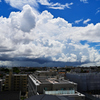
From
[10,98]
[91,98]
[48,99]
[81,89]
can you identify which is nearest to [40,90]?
[48,99]

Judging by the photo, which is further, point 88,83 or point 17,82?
point 17,82

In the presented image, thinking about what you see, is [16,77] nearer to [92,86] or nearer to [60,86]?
[92,86]

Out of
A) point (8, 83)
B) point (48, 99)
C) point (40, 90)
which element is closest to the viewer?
point (48, 99)

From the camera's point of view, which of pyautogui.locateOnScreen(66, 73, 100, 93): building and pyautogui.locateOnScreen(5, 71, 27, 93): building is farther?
pyautogui.locateOnScreen(5, 71, 27, 93): building

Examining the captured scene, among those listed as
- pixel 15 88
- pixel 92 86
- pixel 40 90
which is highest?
pixel 40 90

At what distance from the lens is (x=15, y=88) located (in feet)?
174

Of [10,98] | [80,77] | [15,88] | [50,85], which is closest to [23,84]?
[15,88]

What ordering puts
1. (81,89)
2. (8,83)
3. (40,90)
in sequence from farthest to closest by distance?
(8,83), (81,89), (40,90)

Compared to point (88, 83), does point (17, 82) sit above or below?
below

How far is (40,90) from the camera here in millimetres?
21250

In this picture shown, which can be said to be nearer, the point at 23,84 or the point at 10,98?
the point at 10,98

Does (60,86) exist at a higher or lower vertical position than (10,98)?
higher

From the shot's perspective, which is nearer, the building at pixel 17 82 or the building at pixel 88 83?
the building at pixel 88 83

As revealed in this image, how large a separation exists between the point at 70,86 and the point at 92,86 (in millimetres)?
17951
